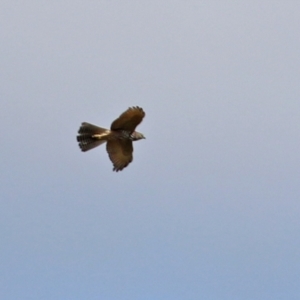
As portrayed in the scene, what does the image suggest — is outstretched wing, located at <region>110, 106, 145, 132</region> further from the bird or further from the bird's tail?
the bird's tail

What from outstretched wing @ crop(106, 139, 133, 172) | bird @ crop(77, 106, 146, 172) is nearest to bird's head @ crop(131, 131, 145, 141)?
bird @ crop(77, 106, 146, 172)

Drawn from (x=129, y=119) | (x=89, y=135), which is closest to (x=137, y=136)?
(x=129, y=119)

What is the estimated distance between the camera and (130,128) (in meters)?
42.6

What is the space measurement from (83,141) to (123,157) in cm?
220

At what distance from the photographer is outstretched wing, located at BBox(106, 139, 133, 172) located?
142 feet

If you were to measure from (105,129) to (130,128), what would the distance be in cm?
96

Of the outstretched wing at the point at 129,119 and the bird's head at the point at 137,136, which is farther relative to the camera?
the bird's head at the point at 137,136

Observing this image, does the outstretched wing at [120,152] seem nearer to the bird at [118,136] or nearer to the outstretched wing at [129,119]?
the bird at [118,136]

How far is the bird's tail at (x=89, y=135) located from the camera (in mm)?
42216

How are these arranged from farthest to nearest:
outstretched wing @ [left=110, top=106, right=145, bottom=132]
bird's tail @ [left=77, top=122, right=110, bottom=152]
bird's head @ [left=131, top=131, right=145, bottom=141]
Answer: bird's head @ [left=131, top=131, right=145, bottom=141]
bird's tail @ [left=77, top=122, right=110, bottom=152]
outstretched wing @ [left=110, top=106, right=145, bottom=132]

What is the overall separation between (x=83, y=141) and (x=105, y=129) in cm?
102

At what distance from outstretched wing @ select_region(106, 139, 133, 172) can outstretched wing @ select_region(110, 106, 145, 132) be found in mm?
924

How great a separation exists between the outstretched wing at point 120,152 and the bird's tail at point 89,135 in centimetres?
86

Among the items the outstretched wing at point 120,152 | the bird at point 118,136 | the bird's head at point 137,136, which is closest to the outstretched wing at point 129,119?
the bird at point 118,136
